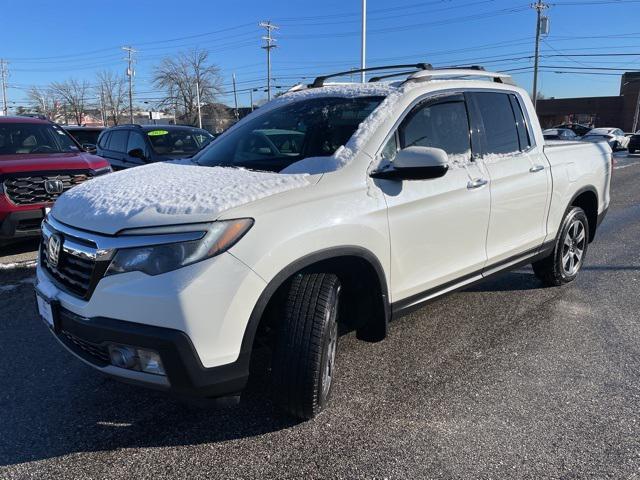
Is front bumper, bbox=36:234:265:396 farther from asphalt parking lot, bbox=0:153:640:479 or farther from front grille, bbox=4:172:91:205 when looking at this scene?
front grille, bbox=4:172:91:205

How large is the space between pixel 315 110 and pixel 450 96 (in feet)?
3.10

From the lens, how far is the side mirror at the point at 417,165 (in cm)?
287

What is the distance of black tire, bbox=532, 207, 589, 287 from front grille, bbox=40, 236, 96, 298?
4005 mm

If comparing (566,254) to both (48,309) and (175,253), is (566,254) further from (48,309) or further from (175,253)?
(48,309)

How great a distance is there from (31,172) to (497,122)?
17.0 ft

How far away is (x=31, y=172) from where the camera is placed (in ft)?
Answer: 20.1

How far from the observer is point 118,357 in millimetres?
2402

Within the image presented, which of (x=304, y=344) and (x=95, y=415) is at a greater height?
(x=304, y=344)

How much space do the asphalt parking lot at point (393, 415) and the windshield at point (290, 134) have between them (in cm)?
144

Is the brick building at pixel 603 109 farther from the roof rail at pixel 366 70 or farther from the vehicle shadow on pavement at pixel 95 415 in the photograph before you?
the vehicle shadow on pavement at pixel 95 415

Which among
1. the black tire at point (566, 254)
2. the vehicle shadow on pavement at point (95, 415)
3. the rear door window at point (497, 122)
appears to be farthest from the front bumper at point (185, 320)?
the black tire at point (566, 254)

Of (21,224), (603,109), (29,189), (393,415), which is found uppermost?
(603,109)

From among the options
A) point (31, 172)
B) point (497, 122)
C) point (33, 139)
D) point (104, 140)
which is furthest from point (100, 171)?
point (497, 122)

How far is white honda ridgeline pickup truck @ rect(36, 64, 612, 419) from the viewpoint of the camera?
7.54 feet
